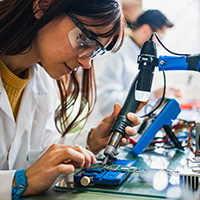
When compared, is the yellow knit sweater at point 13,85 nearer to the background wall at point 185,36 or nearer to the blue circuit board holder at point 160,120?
the blue circuit board holder at point 160,120

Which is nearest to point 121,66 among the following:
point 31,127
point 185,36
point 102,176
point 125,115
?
point 185,36

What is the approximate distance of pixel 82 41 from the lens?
0.97 metres

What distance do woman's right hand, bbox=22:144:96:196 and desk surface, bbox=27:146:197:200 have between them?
1.1 inches

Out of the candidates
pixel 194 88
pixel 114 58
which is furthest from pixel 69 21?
pixel 194 88

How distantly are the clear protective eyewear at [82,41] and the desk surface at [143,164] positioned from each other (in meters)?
0.43

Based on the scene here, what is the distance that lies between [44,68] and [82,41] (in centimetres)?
22

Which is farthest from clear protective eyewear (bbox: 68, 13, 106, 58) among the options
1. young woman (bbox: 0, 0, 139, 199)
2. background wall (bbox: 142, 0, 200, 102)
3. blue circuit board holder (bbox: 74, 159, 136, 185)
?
background wall (bbox: 142, 0, 200, 102)

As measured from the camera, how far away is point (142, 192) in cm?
68

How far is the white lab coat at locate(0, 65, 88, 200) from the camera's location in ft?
3.46

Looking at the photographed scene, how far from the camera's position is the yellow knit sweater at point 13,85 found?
3.64 ft

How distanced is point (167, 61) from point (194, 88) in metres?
2.11

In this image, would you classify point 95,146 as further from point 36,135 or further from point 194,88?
point 194,88

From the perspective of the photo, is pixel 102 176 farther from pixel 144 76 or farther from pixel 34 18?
pixel 34 18

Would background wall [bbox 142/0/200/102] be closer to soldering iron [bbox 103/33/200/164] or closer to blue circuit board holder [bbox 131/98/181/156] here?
blue circuit board holder [bbox 131/98/181/156]
